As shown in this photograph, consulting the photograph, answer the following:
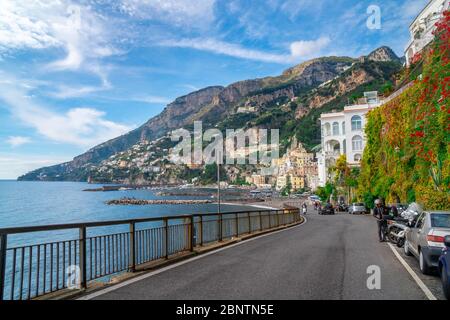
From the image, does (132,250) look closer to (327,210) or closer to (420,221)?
(420,221)

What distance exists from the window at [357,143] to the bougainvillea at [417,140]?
16158 mm

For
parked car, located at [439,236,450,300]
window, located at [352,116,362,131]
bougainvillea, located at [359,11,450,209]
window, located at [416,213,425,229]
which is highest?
window, located at [352,116,362,131]

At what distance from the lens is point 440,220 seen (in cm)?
993

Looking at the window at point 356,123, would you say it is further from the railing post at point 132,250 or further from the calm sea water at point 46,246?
the railing post at point 132,250

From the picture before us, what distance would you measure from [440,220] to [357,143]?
187 ft

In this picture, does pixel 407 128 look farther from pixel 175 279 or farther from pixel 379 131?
pixel 175 279

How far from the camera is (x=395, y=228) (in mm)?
16266

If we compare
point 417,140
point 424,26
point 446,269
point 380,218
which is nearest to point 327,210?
point 417,140

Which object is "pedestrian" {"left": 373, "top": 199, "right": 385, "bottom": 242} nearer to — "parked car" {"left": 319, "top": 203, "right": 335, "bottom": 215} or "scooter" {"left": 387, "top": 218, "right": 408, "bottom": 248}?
"scooter" {"left": 387, "top": 218, "right": 408, "bottom": 248}

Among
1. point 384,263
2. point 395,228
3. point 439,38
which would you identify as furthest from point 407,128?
point 384,263

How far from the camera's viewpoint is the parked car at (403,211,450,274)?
355 inches

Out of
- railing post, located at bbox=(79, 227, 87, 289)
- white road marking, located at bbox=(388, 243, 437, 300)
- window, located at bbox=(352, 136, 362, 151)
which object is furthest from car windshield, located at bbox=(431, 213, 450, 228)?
window, located at bbox=(352, 136, 362, 151)

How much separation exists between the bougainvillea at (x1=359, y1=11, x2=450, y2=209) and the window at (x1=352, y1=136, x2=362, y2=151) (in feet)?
53.0

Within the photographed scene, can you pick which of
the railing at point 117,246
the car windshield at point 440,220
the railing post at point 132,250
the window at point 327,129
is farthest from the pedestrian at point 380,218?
the window at point 327,129
